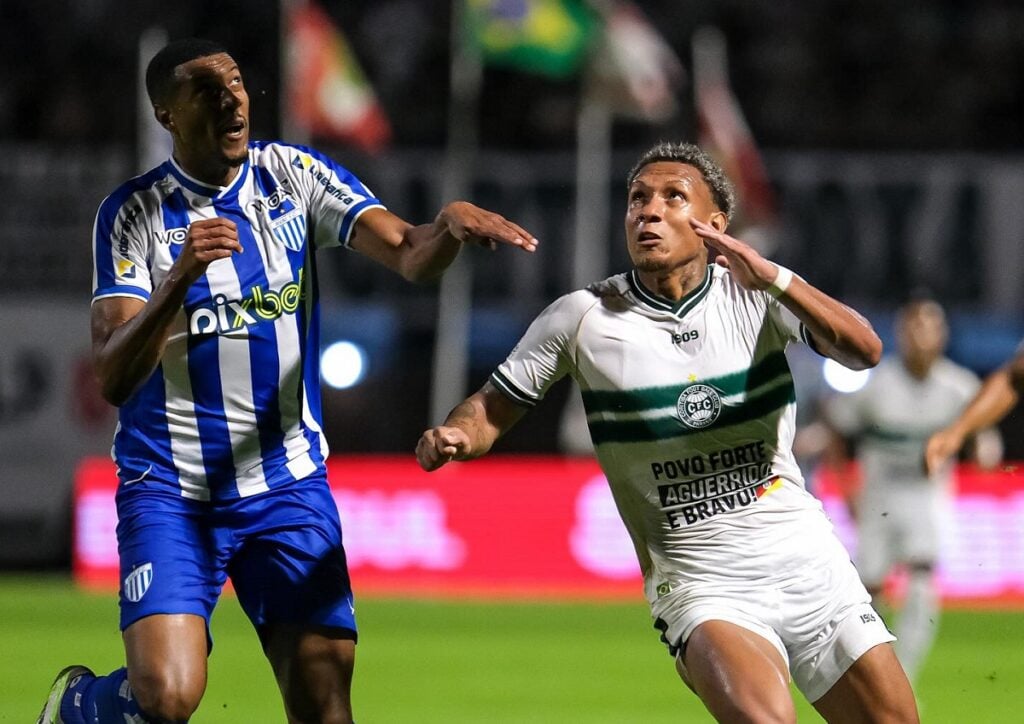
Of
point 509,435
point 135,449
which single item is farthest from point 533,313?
point 135,449

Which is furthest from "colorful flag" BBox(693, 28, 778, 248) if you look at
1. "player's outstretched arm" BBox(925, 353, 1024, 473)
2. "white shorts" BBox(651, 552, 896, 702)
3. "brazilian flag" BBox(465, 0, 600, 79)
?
"white shorts" BBox(651, 552, 896, 702)

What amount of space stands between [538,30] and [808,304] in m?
14.1

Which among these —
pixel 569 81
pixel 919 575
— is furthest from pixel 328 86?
pixel 919 575

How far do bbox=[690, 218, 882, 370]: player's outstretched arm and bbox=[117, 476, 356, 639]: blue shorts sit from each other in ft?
5.55

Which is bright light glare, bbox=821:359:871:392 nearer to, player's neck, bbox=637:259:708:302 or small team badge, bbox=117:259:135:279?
player's neck, bbox=637:259:708:302

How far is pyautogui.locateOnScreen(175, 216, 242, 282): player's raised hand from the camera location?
17.0 feet

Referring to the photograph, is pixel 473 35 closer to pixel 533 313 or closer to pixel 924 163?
pixel 533 313

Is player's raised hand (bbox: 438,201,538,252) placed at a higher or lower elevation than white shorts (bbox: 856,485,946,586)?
higher

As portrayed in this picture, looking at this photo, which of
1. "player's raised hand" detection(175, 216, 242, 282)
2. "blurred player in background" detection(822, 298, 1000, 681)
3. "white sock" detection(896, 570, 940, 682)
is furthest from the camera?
"blurred player in background" detection(822, 298, 1000, 681)

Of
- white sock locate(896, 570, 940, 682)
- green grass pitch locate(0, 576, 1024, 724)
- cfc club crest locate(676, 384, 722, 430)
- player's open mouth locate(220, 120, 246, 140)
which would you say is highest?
player's open mouth locate(220, 120, 246, 140)

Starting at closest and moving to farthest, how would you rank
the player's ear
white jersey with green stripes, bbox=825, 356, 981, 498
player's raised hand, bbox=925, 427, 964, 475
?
the player's ear < player's raised hand, bbox=925, 427, 964, 475 < white jersey with green stripes, bbox=825, 356, 981, 498

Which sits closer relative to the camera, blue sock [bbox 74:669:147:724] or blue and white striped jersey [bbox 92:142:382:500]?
blue sock [bbox 74:669:147:724]

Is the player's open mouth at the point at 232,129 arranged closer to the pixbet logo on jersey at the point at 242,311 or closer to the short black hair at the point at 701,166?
the pixbet logo on jersey at the point at 242,311

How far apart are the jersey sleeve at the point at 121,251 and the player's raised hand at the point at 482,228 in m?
1.01
